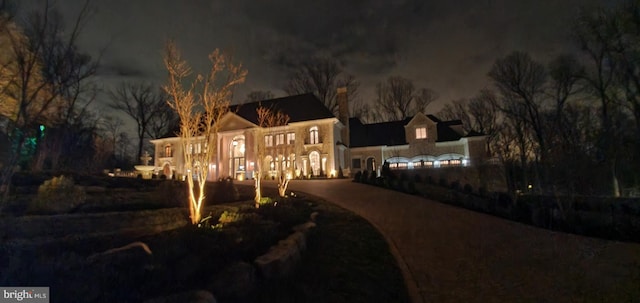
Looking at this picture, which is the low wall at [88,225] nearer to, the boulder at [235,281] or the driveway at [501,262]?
the boulder at [235,281]

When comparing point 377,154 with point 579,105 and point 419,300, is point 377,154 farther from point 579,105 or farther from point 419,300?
point 419,300

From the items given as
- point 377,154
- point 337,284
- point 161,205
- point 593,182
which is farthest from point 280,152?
point 337,284

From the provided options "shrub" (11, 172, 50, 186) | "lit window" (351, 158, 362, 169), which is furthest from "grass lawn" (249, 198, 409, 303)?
"lit window" (351, 158, 362, 169)

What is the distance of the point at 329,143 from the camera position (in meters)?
27.1

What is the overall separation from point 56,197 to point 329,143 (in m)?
20.7

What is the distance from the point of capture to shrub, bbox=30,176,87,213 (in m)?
8.19

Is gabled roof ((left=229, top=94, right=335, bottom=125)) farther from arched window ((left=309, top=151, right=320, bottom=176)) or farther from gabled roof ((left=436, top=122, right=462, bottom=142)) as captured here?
gabled roof ((left=436, top=122, right=462, bottom=142))

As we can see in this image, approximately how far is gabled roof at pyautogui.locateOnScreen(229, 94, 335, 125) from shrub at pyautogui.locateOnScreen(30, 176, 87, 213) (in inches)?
Answer: 825

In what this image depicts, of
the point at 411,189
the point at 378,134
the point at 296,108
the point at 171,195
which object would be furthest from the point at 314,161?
the point at 171,195

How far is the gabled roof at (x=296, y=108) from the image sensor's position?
28734mm

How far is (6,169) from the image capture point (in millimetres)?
4457

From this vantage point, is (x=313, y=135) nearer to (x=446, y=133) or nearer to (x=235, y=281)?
(x=446, y=133)

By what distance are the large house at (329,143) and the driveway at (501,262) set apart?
1736 centimetres

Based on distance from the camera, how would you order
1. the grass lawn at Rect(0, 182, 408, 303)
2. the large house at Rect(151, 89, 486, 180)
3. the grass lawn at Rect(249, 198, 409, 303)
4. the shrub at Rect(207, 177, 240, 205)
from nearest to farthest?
the grass lawn at Rect(0, 182, 408, 303) → the grass lawn at Rect(249, 198, 409, 303) → the shrub at Rect(207, 177, 240, 205) → the large house at Rect(151, 89, 486, 180)
